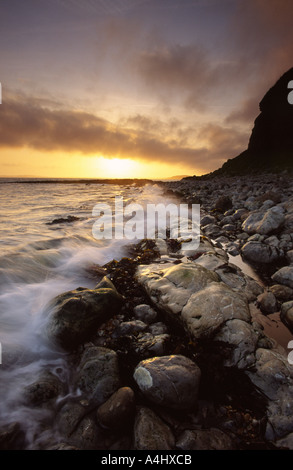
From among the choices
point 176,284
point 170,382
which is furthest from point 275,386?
point 176,284

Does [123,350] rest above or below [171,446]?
above

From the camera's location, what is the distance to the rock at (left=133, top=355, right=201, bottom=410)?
229 cm

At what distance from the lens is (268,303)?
3953 mm

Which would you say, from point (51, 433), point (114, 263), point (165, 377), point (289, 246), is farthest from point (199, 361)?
point (289, 246)

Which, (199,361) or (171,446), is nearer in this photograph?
(171,446)

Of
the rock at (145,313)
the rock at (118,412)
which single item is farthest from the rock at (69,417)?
the rock at (145,313)

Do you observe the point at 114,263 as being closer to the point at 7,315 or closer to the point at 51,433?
the point at 7,315

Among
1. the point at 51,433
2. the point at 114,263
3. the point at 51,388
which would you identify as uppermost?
the point at 114,263

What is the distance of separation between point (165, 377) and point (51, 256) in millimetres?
5853

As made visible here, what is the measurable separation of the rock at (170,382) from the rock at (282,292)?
2783 mm

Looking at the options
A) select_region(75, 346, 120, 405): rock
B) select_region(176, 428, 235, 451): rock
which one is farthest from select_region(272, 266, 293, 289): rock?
select_region(75, 346, 120, 405): rock

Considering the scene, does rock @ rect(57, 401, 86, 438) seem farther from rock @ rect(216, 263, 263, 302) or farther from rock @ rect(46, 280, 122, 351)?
rock @ rect(216, 263, 263, 302)

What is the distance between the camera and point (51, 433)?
7.47 feet
